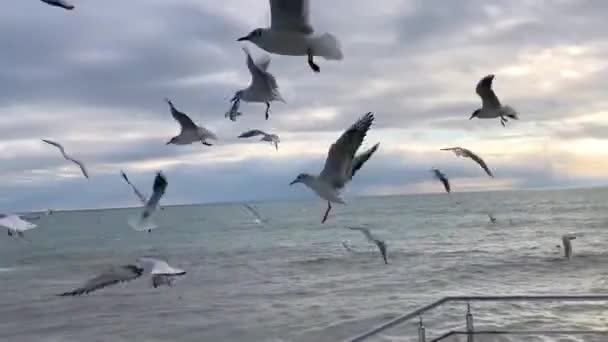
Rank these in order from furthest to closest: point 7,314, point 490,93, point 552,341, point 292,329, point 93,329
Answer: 1. point 7,314
2. point 93,329
3. point 292,329
4. point 552,341
5. point 490,93

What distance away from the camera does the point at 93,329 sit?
17.5 metres

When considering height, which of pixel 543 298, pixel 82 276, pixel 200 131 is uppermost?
pixel 200 131

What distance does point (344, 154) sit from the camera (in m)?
5.02

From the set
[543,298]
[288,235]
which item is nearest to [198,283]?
[543,298]

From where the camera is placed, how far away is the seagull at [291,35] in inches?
147

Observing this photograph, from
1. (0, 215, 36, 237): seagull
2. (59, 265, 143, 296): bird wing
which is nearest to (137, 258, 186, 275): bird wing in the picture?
(59, 265, 143, 296): bird wing

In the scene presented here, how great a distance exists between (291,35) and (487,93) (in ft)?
14.3

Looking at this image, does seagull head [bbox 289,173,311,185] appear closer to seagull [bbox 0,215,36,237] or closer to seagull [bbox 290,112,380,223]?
seagull [bbox 290,112,380,223]

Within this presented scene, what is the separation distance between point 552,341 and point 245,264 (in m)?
23.9

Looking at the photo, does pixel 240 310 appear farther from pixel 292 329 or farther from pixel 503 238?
pixel 503 238

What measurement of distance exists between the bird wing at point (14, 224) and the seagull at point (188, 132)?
1.65 meters

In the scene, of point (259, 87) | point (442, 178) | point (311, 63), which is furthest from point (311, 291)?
point (311, 63)

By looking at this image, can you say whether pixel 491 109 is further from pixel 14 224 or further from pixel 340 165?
pixel 14 224

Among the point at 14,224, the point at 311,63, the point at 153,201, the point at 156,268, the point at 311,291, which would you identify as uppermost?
the point at 311,63
